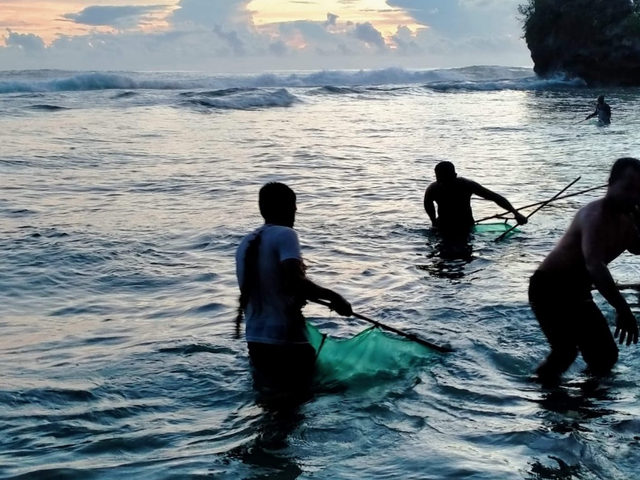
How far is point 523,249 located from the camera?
409 inches

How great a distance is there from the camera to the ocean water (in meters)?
4.94

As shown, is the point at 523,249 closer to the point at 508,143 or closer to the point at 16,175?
the point at 16,175

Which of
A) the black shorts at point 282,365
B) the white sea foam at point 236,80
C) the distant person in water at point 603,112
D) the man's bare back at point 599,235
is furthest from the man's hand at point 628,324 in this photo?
the white sea foam at point 236,80

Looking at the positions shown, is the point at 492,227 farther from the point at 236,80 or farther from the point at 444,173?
the point at 236,80

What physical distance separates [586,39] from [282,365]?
200 feet

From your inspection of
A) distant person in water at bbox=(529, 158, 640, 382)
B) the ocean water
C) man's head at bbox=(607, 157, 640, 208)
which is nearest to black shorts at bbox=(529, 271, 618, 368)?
distant person in water at bbox=(529, 158, 640, 382)

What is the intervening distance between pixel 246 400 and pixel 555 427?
84.3 inches

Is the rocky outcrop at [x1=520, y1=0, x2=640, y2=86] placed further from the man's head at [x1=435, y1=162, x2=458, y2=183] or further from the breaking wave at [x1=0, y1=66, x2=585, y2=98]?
the man's head at [x1=435, y1=162, x2=458, y2=183]

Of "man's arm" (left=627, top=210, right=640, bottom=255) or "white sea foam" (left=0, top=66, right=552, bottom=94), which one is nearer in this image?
"man's arm" (left=627, top=210, right=640, bottom=255)

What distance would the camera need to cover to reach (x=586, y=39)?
60.5 meters

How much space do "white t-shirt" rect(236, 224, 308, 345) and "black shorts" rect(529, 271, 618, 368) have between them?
1.72 metres

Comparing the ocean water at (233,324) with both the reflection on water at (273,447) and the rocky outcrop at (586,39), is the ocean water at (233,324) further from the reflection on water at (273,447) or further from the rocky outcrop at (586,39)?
the rocky outcrop at (586,39)

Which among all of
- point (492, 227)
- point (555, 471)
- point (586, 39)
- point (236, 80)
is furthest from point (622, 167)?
point (586, 39)

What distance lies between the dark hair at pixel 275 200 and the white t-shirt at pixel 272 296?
3.8 inches
